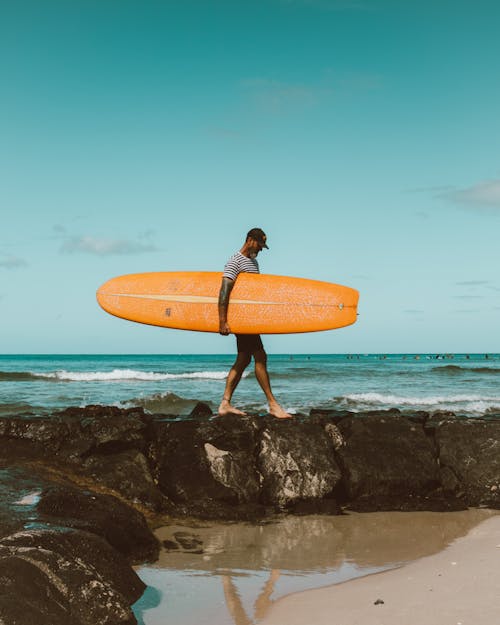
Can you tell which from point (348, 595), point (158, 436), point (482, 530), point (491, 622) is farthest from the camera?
point (158, 436)

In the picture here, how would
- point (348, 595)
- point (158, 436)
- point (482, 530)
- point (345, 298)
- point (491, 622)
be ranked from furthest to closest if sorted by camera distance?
point (345, 298) < point (158, 436) < point (482, 530) < point (348, 595) < point (491, 622)

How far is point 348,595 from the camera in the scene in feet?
12.5

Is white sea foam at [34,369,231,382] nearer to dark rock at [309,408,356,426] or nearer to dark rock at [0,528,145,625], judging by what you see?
dark rock at [309,408,356,426]

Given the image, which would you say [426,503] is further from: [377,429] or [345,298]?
[345,298]

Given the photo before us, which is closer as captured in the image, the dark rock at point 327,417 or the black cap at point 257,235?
the dark rock at point 327,417

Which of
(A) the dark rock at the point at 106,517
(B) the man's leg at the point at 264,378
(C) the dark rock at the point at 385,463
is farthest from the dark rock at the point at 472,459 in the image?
(A) the dark rock at the point at 106,517

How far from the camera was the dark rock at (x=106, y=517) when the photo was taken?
441 centimetres

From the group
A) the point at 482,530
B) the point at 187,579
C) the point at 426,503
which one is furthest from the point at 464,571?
the point at 426,503

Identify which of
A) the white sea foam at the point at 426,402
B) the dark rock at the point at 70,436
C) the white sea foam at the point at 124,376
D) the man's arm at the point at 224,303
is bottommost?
the white sea foam at the point at 426,402

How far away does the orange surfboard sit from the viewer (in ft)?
25.0

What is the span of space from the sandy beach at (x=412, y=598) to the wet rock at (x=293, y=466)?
1844 mm

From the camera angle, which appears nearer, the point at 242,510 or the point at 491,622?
the point at 491,622

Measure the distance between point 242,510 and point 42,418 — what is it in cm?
221

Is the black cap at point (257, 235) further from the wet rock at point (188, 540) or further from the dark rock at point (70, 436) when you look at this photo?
the wet rock at point (188, 540)
